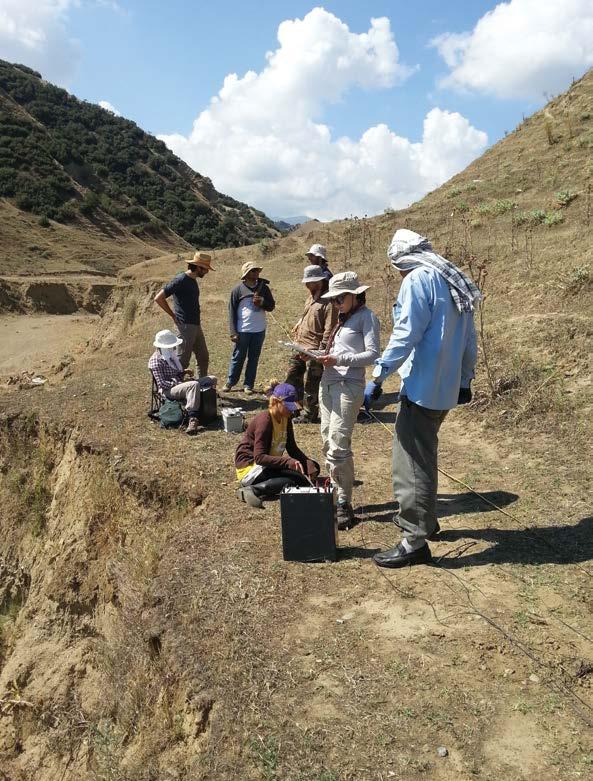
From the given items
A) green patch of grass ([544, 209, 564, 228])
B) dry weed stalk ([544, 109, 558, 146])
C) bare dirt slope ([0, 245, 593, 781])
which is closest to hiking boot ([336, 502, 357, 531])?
bare dirt slope ([0, 245, 593, 781])

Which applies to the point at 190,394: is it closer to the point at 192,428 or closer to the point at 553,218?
the point at 192,428

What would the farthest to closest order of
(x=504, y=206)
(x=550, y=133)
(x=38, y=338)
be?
(x=38, y=338)
(x=550, y=133)
(x=504, y=206)

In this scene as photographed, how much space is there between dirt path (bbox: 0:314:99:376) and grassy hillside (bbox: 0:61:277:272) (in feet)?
46.2

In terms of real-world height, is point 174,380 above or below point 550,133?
below

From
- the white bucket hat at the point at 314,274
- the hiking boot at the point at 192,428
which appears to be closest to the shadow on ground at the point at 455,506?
the white bucket hat at the point at 314,274

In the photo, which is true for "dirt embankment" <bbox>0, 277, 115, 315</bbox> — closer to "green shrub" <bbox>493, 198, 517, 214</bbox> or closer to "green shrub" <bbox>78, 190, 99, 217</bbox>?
"green shrub" <bbox>78, 190, 99, 217</bbox>

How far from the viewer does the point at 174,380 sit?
23.7ft

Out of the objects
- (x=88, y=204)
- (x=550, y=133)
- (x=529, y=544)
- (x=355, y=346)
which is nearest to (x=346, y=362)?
(x=355, y=346)

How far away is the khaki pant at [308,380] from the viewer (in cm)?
675

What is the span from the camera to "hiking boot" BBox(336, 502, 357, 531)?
4625 millimetres

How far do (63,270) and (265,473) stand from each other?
29.1 meters

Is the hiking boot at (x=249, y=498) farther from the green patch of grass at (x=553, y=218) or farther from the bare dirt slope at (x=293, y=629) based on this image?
the green patch of grass at (x=553, y=218)

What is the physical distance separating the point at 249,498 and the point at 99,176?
48534 millimetres

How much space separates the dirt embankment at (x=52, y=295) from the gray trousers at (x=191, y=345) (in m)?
19.9
